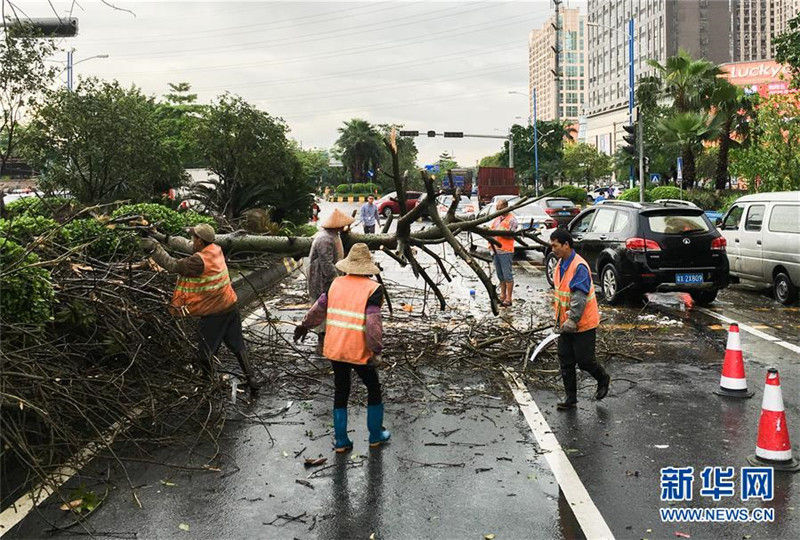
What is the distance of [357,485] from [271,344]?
409cm

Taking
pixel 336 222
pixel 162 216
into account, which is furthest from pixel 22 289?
pixel 162 216

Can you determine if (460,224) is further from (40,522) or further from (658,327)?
(40,522)

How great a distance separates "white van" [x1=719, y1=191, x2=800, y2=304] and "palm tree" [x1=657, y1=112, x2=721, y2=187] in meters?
24.6

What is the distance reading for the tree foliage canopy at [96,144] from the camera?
15336 millimetres

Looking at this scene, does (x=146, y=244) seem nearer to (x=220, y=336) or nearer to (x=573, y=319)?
(x=220, y=336)

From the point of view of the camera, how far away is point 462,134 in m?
58.0

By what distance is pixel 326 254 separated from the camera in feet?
29.6

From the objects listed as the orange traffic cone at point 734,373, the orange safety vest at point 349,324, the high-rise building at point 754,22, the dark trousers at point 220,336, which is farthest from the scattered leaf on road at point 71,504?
the high-rise building at point 754,22

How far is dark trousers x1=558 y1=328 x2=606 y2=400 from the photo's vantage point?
23.2 feet

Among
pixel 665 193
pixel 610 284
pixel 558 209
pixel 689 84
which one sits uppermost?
pixel 689 84

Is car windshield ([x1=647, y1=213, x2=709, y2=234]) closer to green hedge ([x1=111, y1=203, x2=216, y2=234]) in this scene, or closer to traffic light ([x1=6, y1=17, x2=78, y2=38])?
green hedge ([x1=111, y1=203, x2=216, y2=234])

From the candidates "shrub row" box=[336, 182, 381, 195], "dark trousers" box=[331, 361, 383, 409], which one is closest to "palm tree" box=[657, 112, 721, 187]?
"dark trousers" box=[331, 361, 383, 409]

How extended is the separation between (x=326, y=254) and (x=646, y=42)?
138m

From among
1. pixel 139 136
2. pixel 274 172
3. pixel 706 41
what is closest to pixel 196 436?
pixel 139 136
